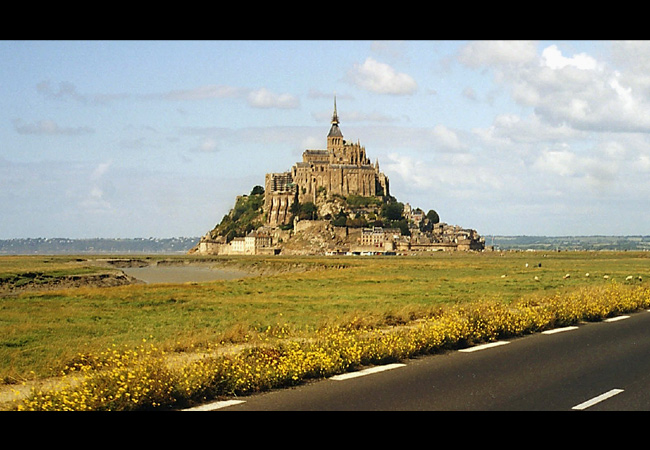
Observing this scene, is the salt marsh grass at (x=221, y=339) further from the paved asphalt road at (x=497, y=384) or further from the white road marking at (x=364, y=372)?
the paved asphalt road at (x=497, y=384)

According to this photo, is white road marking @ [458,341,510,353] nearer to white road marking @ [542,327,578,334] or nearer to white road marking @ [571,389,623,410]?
white road marking @ [542,327,578,334]

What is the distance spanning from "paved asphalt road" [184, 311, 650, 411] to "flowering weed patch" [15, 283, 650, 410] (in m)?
0.44

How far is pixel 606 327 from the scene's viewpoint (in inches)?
723

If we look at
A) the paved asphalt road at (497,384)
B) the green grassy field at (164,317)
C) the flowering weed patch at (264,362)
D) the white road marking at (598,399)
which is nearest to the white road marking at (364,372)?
the paved asphalt road at (497,384)

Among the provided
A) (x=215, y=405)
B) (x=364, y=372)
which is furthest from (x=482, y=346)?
(x=215, y=405)

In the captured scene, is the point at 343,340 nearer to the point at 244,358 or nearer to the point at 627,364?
the point at 244,358

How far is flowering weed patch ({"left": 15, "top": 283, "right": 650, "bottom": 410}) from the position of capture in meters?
9.41

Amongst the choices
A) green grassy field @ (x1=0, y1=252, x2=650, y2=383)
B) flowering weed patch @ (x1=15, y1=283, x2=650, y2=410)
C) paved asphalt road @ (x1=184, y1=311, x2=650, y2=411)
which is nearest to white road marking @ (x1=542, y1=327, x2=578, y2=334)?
flowering weed patch @ (x1=15, y1=283, x2=650, y2=410)

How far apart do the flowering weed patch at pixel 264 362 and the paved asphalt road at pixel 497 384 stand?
443mm

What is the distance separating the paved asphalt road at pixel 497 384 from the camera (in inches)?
383

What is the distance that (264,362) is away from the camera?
11953mm
